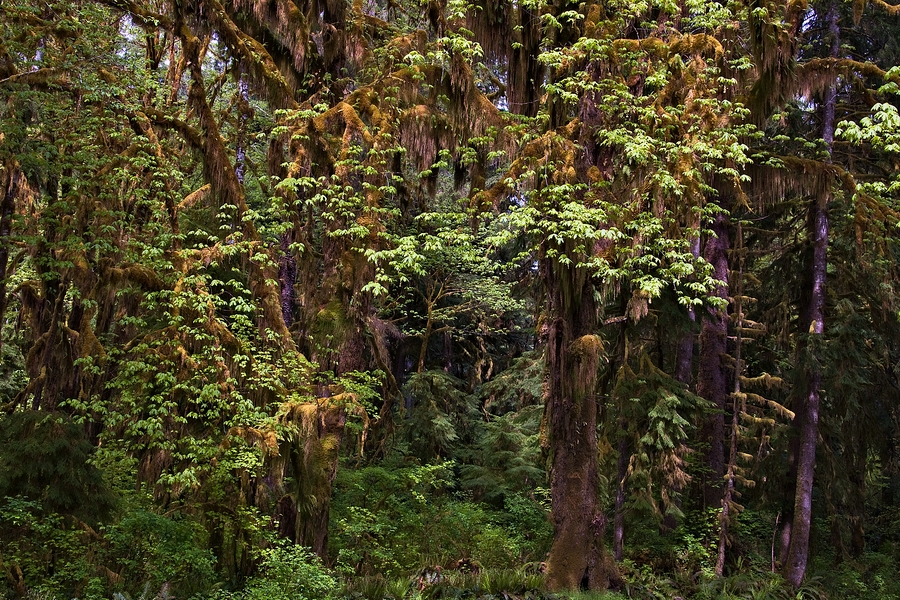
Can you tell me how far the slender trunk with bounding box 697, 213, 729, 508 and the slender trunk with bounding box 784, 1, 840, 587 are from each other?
66.9 inches

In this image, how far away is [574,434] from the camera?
35.4ft

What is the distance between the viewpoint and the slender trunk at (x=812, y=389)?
13875 millimetres

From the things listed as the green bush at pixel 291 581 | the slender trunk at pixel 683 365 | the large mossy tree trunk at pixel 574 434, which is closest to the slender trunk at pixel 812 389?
the slender trunk at pixel 683 365

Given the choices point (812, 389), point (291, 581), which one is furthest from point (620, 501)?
point (291, 581)

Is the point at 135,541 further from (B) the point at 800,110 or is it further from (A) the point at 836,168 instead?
(B) the point at 800,110

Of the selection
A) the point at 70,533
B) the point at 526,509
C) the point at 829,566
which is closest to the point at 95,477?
the point at 70,533

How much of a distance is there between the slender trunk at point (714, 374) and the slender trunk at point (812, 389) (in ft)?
5.57

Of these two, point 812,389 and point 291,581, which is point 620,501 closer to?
point 812,389

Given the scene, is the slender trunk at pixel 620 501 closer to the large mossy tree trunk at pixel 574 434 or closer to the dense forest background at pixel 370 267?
the dense forest background at pixel 370 267

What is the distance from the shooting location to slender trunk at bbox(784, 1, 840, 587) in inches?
546

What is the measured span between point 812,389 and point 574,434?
7.10 meters

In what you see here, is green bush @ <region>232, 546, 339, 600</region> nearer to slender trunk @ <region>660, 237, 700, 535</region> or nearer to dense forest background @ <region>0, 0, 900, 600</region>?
dense forest background @ <region>0, 0, 900, 600</region>

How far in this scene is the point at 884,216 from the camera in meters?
11.7

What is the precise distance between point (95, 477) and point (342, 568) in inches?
146
